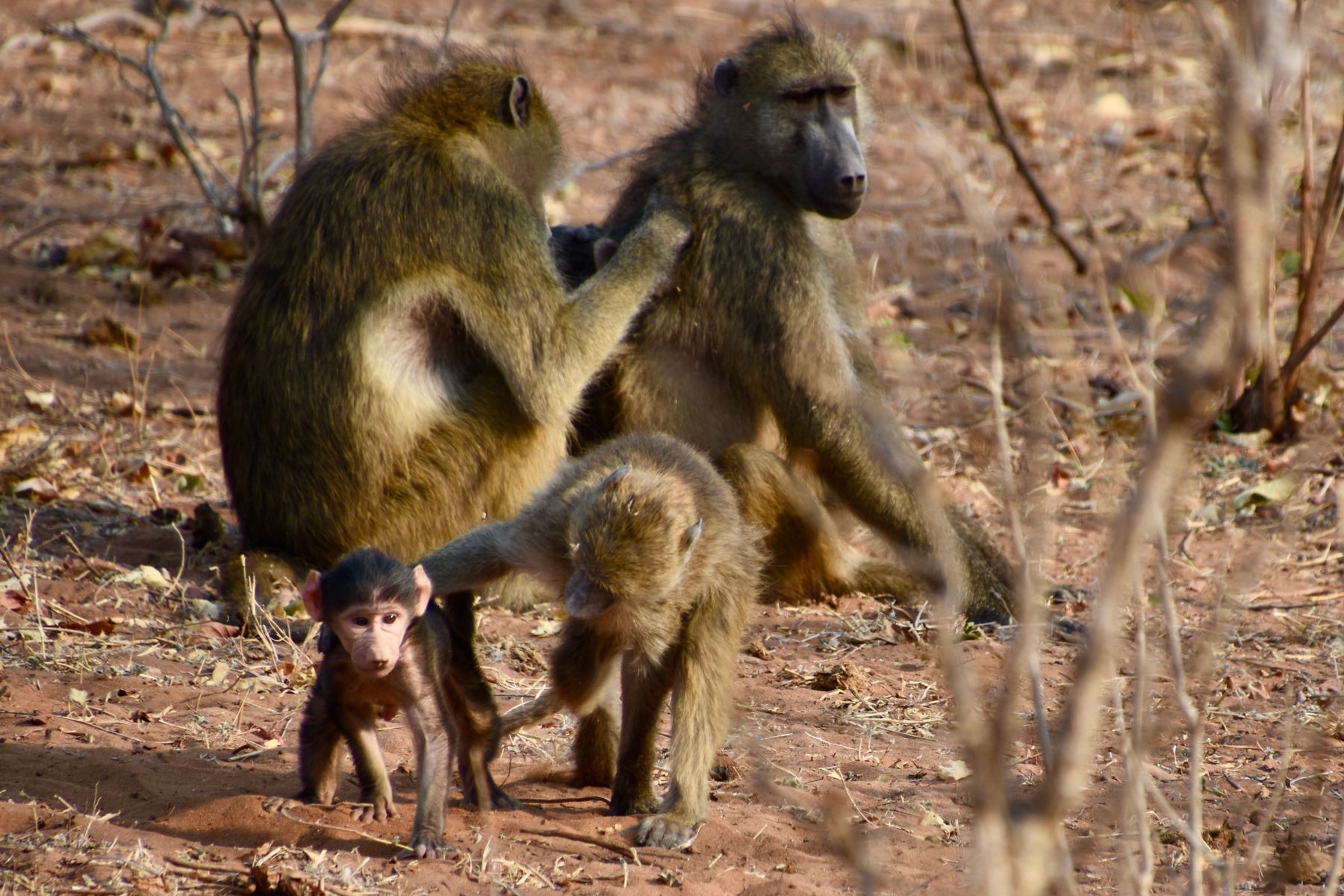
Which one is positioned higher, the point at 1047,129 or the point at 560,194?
the point at 1047,129

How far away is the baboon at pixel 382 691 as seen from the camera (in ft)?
9.54

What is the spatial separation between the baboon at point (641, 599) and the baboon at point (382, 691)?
0.21m

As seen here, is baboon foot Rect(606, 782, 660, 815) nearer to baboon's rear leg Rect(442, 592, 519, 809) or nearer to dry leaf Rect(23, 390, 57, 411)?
baboon's rear leg Rect(442, 592, 519, 809)

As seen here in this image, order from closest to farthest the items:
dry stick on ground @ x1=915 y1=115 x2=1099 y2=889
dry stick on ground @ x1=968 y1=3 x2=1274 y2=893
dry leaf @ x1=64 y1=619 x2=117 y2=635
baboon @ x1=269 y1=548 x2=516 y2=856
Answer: dry stick on ground @ x1=968 y1=3 x2=1274 y2=893 < dry stick on ground @ x1=915 y1=115 x2=1099 y2=889 < baboon @ x1=269 y1=548 x2=516 y2=856 < dry leaf @ x1=64 y1=619 x2=117 y2=635

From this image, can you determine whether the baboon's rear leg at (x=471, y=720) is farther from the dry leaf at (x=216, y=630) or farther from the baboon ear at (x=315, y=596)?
the dry leaf at (x=216, y=630)

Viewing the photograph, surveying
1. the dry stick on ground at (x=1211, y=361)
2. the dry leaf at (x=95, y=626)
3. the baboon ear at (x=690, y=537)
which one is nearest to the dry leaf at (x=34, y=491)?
the dry leaf at (x=95, y=626)

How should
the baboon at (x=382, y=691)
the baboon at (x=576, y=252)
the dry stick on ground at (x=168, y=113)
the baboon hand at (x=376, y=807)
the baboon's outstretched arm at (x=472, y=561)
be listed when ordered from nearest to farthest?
the baboon at (x=382, y=691) → the baboon hand at (x=376, y=807) → the baboon's outstretched arm at (x=472, y=561) → the baboon at (x=576, y=252) → the dry stick on ground at (x=168, y=113)

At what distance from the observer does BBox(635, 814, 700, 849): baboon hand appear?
124 inches

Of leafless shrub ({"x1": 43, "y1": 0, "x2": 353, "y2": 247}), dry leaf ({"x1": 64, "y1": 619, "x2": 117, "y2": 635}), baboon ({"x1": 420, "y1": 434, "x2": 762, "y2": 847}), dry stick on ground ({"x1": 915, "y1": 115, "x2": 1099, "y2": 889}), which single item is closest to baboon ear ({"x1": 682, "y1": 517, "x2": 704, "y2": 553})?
baboon ({"x1": 420, "y1": 434, "x2": 762, "y2": 847})

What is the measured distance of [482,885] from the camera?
2.91 m

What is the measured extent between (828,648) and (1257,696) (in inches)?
48.7

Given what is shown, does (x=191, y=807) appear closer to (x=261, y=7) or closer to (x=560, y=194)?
(x=560, y=194)

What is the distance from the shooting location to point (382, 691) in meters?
3.03

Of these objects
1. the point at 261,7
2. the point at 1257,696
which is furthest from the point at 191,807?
the point at 261,7
